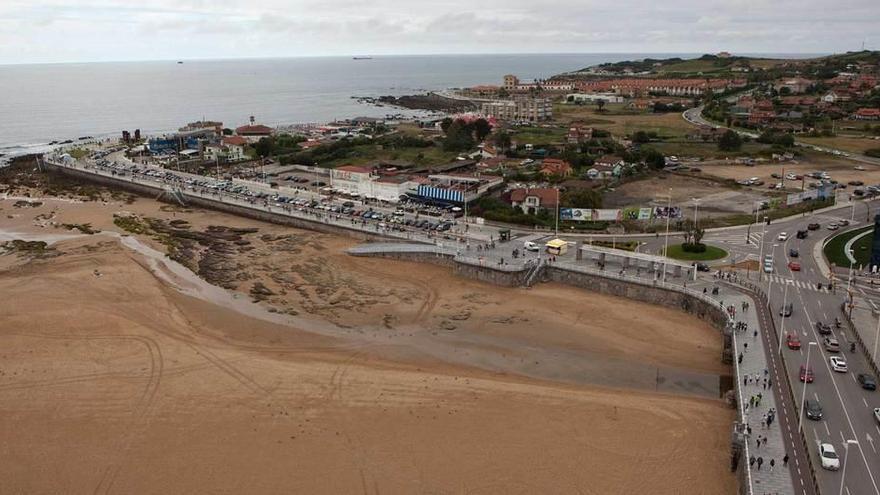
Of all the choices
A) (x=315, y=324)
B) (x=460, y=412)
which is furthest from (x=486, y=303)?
(x=460, y=412)

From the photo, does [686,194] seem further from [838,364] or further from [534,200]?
[838,364]

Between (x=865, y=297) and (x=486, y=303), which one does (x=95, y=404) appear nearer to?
(x=486, y=303)

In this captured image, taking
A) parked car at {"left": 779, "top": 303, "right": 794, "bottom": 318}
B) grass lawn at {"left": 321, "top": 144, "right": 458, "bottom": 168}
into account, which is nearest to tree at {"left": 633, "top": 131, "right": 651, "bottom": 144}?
grass lawn at {"left": 321, "top": 144, "right": 458, "bottom": 168}

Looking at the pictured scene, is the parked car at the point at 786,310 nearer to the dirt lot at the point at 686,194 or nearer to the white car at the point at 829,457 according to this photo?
the white car at the point at 829,457

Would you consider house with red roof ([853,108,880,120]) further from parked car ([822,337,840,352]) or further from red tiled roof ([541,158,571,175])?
parked car ([822,337,840,352])

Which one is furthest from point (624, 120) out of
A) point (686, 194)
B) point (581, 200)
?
point (581, 200)

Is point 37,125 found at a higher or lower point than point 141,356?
higher
